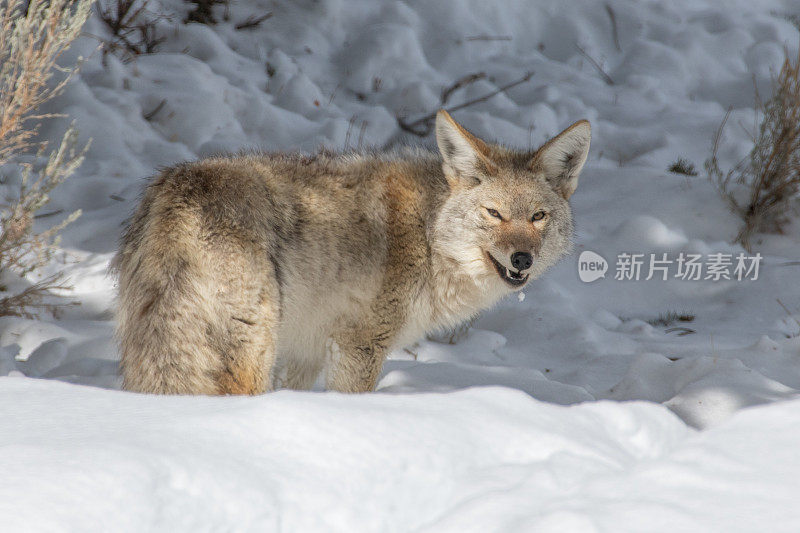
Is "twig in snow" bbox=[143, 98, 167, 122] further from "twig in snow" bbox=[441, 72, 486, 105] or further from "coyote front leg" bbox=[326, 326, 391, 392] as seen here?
"coyote front leg" bbox=[326, 326, 391, 392]

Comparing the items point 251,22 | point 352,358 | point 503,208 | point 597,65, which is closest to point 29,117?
point 352,358

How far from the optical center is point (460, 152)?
3.69 m

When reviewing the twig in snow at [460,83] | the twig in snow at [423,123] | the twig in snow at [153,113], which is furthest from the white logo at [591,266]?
the twig in snow at [153,113]

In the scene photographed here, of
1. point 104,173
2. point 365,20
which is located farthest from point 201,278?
point 365,20

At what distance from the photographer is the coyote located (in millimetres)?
2631

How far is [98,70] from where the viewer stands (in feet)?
21.6

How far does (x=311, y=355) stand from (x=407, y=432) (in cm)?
205

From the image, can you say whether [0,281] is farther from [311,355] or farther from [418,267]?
[418,267]

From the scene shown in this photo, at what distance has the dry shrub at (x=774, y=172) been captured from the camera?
18.8 ft

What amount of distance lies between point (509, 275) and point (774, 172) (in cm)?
351

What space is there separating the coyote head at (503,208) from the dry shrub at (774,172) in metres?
2.87

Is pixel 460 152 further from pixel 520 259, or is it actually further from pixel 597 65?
pixel 597 65

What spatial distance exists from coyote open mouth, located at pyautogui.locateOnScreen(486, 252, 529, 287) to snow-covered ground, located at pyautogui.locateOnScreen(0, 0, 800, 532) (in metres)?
0.57

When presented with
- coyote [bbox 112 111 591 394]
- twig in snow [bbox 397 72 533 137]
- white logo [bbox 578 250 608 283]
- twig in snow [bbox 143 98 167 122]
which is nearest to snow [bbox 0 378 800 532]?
coyote [bbox 112 111 591 394]
